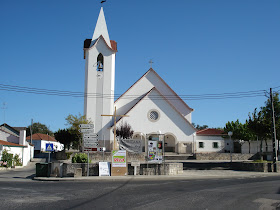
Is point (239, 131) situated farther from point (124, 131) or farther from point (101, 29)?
point (101, 29)

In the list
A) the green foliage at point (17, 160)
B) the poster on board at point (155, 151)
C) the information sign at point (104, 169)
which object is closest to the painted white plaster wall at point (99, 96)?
the green foliage at point (17, 160)

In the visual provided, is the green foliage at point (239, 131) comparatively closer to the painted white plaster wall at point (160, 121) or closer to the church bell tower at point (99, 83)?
the painted white plaster wall at point (160, 121)

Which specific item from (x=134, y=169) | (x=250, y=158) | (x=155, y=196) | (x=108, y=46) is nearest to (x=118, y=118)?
(x=108, y=46)

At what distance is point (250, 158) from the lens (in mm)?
41281

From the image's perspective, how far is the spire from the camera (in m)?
48.6

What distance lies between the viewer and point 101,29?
49312mm

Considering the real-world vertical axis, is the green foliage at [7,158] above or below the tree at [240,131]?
below

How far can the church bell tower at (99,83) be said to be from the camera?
1807 inches

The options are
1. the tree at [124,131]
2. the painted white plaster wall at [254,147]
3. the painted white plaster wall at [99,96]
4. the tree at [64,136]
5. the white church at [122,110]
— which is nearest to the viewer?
the tree at [124,131]

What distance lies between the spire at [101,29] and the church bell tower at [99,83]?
633 millimetres

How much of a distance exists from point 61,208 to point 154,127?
121 feet

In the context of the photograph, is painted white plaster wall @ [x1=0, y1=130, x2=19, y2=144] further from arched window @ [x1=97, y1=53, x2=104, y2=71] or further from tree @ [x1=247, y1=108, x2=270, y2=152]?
tree @ [x1=247, y1=108, x2=270, y2=152]

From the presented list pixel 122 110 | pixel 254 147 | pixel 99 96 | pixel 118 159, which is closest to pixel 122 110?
pixel 122 110

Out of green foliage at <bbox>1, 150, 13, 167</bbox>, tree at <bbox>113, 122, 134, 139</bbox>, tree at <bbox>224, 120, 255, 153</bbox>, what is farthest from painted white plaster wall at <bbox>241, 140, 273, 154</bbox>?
green foliage at <bbox>1, 150, 13, 167</bbox>
